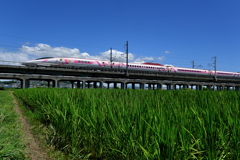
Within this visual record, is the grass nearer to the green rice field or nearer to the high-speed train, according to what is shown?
the green rice field

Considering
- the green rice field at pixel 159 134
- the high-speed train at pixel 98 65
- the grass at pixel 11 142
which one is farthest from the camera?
the high-speed train at pixel 98 65

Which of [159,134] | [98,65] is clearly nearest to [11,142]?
[159,134]

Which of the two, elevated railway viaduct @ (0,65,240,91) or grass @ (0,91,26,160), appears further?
elevated railway viaduct @ (0,65,240,91)

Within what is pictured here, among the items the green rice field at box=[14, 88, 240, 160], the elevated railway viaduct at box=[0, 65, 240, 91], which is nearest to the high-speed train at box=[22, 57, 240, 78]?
the elevated railway viaduct at box=[0, 65, 240, 91]

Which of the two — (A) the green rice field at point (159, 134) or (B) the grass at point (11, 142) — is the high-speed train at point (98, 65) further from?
(A) the green rice field at point (159, 134)

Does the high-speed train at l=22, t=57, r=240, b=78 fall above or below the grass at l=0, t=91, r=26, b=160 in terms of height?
above

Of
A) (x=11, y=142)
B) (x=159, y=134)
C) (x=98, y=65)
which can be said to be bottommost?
(x=11, y=142)

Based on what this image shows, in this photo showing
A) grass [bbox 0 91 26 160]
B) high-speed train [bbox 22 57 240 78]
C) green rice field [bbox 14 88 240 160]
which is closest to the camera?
green rice field [bbox 14 88 240 160]

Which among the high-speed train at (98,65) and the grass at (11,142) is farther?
the high-speed train at (98,65)

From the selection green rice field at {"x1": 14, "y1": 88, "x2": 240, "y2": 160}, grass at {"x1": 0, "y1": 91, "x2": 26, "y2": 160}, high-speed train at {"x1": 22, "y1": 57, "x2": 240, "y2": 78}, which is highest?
high-speed train at {"x1": 22, "y1": 57, "x2": 240, "y2": 78}

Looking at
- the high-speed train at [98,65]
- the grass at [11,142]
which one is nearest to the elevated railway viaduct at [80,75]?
the high-speed train at [98,65]

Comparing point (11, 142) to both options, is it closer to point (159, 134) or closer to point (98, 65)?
point (159, 134)

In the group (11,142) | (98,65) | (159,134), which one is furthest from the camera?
(98,65)

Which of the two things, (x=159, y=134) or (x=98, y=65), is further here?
(x=98, y=65)
